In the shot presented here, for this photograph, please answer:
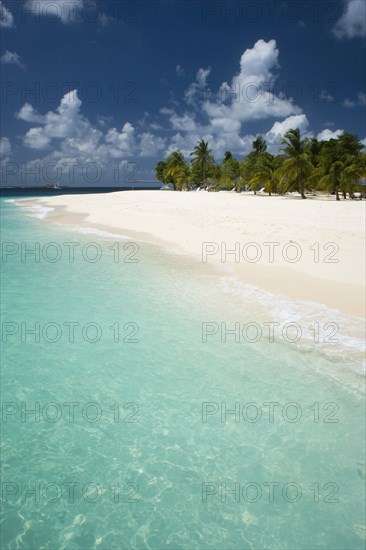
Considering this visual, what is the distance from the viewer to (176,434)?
16.4ft

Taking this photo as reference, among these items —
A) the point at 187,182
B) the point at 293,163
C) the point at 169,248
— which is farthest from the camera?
the point at 187,182

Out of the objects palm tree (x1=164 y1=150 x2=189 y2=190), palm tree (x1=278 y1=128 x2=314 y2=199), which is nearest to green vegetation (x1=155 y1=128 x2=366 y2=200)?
palm tree (x1=278 y1=128 x2=314 y2=199)

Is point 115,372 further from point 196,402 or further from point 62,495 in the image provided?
point 62,495

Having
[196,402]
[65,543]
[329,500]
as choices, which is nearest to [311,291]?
[196,402]

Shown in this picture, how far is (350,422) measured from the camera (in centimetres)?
518

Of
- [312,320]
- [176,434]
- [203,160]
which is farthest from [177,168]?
[176,434]

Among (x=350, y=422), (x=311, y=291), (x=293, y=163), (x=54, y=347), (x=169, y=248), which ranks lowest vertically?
A: (x=350, y=422)

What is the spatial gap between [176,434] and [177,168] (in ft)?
254

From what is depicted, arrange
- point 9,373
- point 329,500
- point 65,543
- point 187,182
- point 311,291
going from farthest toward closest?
point 187,182 → point 311,291 → point 9,373 → point 329,500 → point 65,543

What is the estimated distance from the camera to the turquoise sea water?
12.2 ft

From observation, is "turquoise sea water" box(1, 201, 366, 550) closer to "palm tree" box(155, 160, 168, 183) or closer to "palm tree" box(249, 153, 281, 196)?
"palm tree" box(249, 153, 281, 196)

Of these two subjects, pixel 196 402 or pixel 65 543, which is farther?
pixel 196 402

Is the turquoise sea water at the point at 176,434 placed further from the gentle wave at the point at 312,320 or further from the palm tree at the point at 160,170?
the palm tree at the point at 160,170

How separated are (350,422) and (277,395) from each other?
1.12 meters
